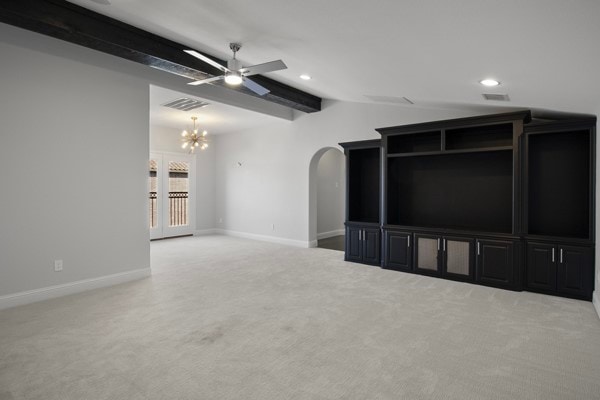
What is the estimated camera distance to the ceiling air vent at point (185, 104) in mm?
6069

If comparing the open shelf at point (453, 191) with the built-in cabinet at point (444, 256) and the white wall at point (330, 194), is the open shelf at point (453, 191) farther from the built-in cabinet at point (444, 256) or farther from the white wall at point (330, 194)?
the white wall at point (330, 194)

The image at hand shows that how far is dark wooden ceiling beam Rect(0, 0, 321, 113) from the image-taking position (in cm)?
326

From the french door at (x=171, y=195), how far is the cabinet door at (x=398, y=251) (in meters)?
5.75

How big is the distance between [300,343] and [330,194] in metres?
6.64

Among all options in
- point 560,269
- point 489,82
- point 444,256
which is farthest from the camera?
point 444,256

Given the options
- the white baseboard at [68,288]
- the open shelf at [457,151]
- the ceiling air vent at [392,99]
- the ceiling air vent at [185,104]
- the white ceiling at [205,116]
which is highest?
the white ceiling at [205,116]

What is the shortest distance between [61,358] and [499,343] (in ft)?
11.6

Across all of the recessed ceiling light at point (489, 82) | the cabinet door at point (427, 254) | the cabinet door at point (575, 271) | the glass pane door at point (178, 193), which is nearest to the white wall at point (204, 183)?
the glass pane door at point (178, 193)

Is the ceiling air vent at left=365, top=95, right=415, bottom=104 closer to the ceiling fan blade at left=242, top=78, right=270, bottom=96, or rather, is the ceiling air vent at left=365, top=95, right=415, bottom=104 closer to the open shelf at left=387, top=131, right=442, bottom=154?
the open shelf at left=387, top=131, right=442, bottom=154

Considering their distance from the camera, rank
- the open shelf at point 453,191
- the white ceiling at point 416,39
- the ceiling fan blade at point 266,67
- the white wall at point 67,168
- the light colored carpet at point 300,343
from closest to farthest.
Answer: the white ceiling at point 416,39 < the light colored carpet at point 300,343 < the ceiling fan blade at point 266,67 < the white wall at point 67,168 < the open shelf at point 453,191

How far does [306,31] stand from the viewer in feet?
10.2

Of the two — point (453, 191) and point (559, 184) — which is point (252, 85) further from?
point (559, 184)

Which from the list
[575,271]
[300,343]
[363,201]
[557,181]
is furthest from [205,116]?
[575,271]

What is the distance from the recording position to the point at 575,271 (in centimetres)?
410
